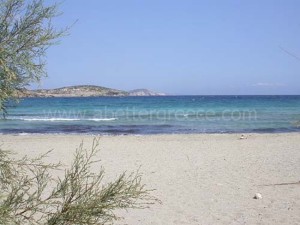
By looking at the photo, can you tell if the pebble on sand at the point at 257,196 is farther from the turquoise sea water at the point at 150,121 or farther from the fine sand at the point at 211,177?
the turquoise sea water at the point at 150,121

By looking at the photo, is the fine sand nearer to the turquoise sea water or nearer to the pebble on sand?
the pebble on sand

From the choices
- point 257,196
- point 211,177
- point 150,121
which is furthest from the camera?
point 150,121

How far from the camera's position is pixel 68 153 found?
48.7ft

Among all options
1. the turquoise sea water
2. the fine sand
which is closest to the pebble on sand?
the fine sand

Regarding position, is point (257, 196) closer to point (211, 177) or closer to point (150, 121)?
point (211, 177)

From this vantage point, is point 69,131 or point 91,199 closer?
point 91,199

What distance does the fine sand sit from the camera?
7012 millimetres

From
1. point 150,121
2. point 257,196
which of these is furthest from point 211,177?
point 150,121

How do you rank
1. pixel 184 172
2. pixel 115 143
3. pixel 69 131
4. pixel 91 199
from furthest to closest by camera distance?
pixel 69 131, pixel 115 143, pixel 184 172, pixel 91 199

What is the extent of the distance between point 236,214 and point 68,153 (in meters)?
8.93

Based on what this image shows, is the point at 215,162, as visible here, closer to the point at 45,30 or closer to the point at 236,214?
the point at 236,214

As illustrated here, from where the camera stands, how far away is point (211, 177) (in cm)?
1005

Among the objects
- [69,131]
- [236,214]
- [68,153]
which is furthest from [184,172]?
[69,131]

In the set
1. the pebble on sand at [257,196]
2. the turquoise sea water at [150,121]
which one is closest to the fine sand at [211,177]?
the pebble on sand at [257,196]
